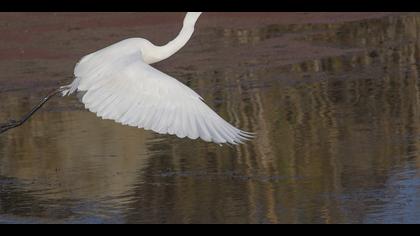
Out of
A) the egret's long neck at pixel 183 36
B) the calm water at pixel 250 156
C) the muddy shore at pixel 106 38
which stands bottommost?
the calm water at pixel 250 156

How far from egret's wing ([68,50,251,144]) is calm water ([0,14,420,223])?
100 cm

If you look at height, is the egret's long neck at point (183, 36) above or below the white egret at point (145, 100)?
above

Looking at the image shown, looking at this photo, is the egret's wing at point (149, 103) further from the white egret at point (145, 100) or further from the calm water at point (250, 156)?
the calm water at point (250, 156)

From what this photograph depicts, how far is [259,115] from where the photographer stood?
968cm

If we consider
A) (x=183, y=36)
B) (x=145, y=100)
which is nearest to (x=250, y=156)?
(x=183, y=36)

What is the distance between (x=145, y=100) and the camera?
5969 mm

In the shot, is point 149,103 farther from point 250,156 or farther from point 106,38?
point 106,38

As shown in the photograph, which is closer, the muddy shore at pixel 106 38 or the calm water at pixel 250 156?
the calm water at pixel 250 156

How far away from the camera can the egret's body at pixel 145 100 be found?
5609 mm

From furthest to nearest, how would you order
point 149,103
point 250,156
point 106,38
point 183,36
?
1. point 106,38
2. point 250,156
3. point 183,36
4. point 149,103

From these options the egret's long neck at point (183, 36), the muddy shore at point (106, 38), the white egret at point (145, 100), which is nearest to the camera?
the white egret at point (145, 100)

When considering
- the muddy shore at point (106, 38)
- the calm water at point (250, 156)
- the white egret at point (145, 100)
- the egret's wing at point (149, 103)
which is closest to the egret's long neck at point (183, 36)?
the white egret at point (145, 100)

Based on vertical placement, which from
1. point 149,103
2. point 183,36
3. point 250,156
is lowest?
point 250,156
